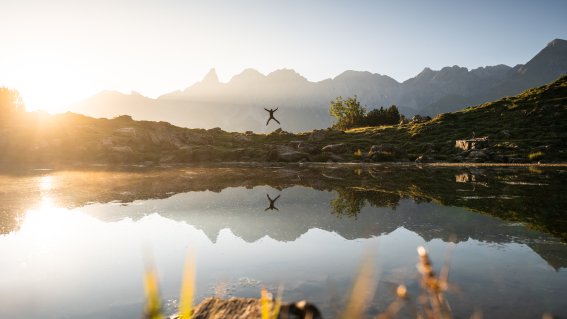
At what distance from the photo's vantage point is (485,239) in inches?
496

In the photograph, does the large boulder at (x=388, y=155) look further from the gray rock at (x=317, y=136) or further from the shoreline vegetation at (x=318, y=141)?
the gray rock at (x=317, y=136)

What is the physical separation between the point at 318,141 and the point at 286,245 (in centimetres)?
6173

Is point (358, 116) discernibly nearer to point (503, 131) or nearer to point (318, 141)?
point (318, 141)

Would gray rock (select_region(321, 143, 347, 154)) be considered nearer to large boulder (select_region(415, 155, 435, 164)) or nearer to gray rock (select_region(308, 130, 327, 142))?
gray rock (select_region(308, 130, 327, 142))


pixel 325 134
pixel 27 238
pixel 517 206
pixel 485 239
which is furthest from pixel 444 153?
pixel 27 238

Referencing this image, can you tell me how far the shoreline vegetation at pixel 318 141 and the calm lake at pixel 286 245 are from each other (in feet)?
106

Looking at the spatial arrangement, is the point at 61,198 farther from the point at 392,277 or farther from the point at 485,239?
the point at 485,239

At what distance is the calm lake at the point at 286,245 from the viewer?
8.09 metres

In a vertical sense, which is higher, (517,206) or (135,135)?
(135,135)

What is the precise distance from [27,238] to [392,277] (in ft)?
43.4

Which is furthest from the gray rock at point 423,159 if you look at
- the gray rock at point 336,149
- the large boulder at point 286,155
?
the large boulder at point 286,155

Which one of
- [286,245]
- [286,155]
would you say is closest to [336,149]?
[286,155]

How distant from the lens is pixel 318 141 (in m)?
73.6

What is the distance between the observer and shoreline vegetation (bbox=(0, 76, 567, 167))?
53.9 metres
